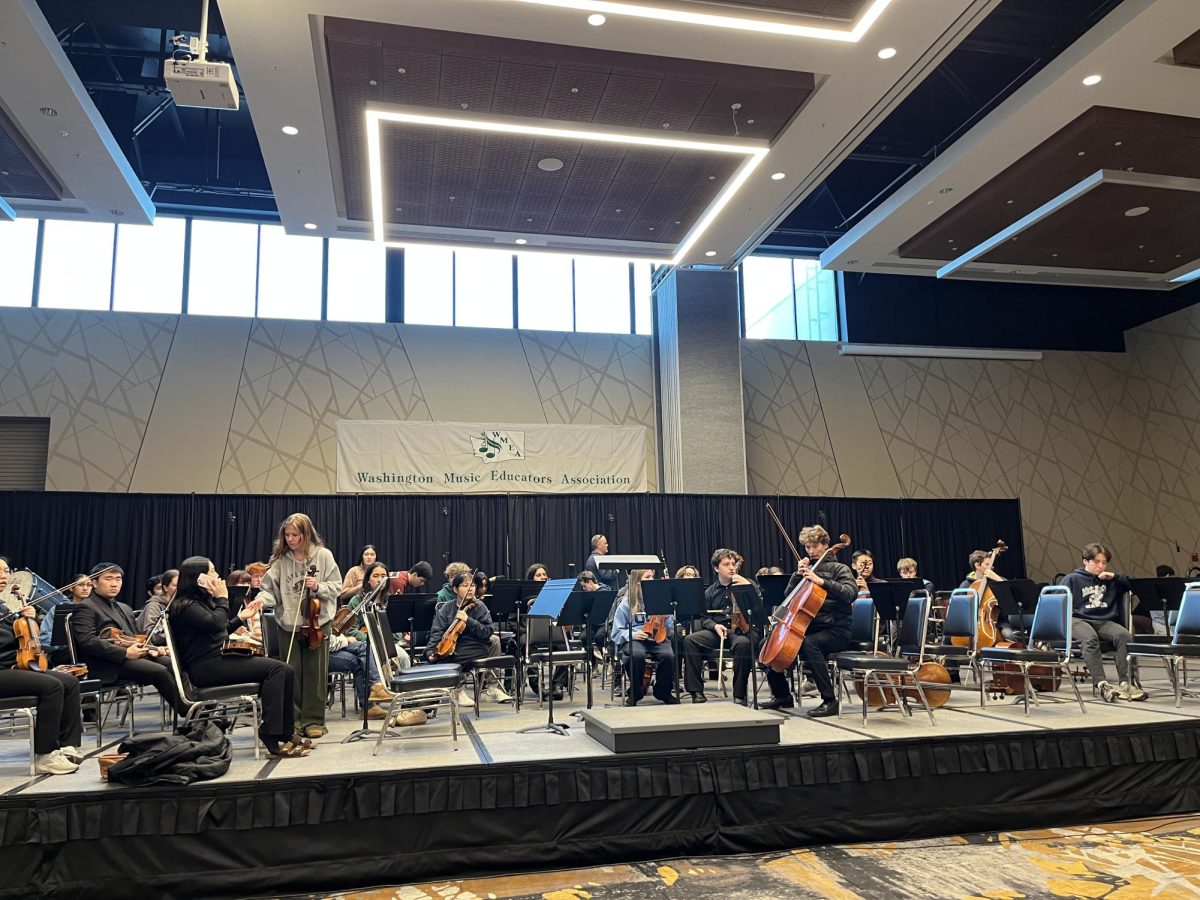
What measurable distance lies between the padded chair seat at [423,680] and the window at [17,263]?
986cm

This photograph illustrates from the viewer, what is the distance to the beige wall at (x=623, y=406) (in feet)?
39.0

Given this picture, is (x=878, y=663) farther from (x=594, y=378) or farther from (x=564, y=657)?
(x=594, y=378)

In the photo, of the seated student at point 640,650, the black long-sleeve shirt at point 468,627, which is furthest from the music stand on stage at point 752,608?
the black long-sleeve shirt at point 468,627

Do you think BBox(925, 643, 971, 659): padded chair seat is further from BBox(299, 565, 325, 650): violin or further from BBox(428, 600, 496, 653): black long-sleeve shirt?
BBox(299, 565, 325, 650): violin

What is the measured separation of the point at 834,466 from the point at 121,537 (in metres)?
10.4

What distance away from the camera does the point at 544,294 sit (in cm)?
1367

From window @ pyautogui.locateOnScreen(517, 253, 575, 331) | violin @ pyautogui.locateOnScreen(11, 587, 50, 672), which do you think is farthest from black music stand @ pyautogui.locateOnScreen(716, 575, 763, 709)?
window @ pyautogui.locateOnScreen(517, 253, 575, 331)

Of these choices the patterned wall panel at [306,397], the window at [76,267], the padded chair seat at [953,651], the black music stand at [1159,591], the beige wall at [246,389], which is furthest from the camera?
the patterned wall panel at [306,397]

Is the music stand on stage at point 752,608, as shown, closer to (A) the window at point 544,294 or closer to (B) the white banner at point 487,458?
(B) the white banner at point 487,458

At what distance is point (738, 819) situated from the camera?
4.62 metres

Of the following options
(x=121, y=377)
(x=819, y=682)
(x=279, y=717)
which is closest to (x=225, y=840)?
(x=279, y=717)

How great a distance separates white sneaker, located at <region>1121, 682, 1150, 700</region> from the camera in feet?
21.6

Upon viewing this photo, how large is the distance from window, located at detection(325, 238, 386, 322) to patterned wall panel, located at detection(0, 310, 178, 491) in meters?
2.43

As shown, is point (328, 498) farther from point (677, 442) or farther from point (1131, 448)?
point (1131, 448)
